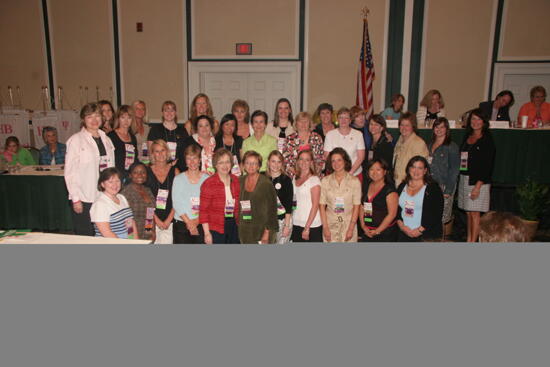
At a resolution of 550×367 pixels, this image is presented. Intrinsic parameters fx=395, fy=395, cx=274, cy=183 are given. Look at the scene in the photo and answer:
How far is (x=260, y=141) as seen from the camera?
4.13m

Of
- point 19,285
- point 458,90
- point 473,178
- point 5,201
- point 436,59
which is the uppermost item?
point 436,59

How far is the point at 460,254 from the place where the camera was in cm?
64

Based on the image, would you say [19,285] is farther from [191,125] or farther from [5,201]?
[5,201]

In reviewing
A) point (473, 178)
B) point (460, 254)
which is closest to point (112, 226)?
point (460, 254)

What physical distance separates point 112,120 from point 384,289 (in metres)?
4.37

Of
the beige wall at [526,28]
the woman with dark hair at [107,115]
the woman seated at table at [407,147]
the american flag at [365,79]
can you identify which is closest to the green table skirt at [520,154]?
the woman seated at table at [407,147]

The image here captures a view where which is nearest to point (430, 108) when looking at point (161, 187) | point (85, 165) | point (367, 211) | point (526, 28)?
point (367, 211)

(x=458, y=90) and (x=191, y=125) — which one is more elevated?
(x=458, y=90)

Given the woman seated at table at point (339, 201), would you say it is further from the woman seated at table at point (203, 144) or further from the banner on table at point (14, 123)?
the banner on table at point (14, 123)

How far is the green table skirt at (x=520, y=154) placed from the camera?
5.43m

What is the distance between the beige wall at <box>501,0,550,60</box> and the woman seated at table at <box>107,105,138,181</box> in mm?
7653

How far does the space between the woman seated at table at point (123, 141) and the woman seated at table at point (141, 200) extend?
2.14 feet

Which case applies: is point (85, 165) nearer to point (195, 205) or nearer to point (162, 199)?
point (162, 199)

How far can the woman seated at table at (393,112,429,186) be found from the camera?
4.27 meters
